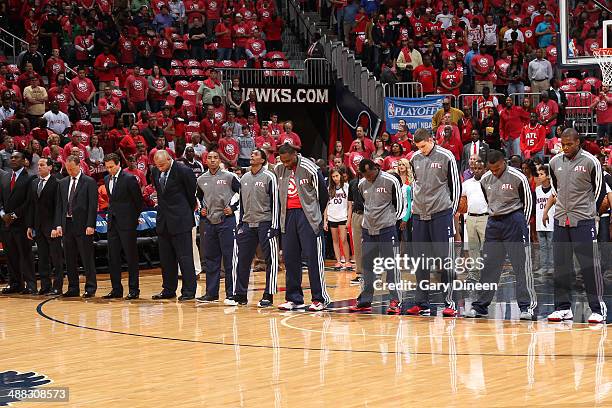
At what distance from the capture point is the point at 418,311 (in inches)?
539

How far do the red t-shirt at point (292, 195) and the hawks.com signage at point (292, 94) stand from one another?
1312 centimetres

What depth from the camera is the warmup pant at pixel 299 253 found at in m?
14.2

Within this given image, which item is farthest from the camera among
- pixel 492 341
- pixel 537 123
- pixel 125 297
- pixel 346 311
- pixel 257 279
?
pixel 537 123

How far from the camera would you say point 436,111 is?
25.7 m

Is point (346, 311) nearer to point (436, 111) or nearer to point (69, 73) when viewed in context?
point (436, 111)

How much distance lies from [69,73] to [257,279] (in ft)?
31.2

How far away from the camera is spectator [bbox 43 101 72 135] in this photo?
74.0 ft

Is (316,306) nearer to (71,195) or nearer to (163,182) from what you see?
(163,182)

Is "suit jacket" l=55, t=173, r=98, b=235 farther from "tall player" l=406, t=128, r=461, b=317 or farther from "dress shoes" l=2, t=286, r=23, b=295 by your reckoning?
"tall player" l=406, t=128, r=461, b=317

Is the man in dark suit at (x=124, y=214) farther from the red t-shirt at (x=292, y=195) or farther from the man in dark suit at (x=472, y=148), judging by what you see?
the man in dark suit at (x=472, y=148)

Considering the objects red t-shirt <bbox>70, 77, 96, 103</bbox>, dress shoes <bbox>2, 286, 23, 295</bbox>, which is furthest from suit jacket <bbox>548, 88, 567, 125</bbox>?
dress shoes <bbox>2, 286, 23, 295</bbox>

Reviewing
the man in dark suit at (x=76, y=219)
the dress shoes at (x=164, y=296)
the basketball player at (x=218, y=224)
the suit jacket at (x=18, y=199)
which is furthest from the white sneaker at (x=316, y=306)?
the suit jacket at (x=18, y=199)

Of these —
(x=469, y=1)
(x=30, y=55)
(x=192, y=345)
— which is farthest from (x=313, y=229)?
Answer: (x=469, y=1)

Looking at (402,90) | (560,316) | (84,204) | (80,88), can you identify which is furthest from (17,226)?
(402,90)
